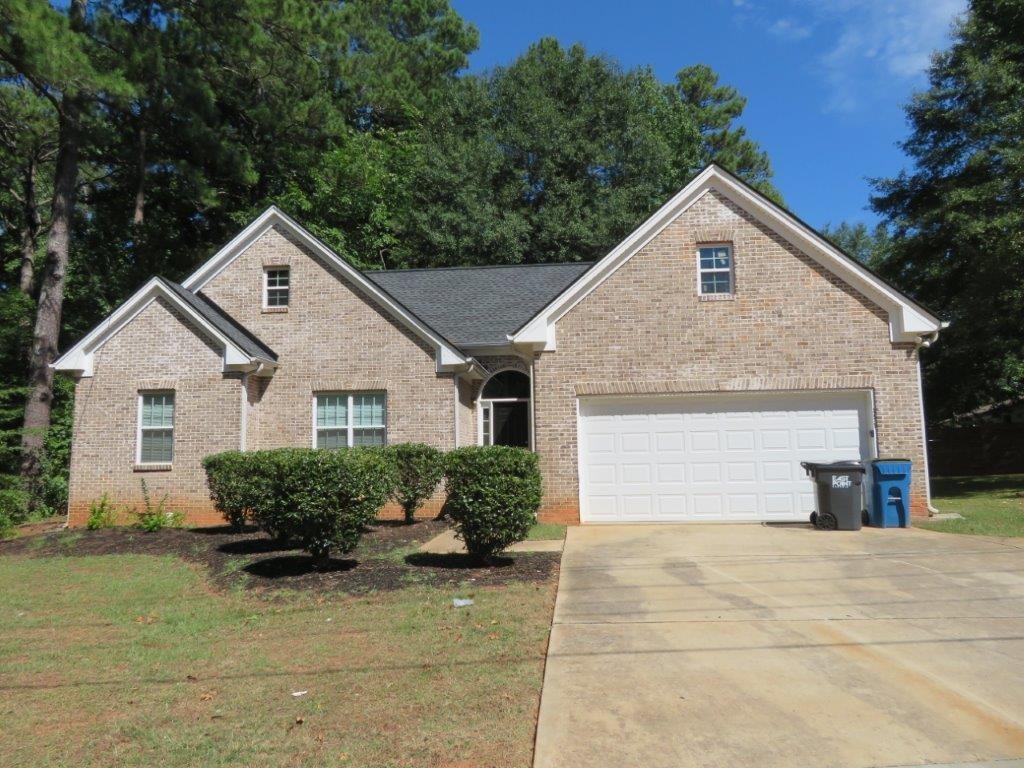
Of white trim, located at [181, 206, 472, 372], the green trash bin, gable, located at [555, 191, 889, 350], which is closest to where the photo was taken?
the green trash bin

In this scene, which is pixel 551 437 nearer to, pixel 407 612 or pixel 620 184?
pixel 407 612

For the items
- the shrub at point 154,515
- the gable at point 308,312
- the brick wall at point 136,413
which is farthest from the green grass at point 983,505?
the shrub at point 154,515

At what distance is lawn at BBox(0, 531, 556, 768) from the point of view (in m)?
4.07

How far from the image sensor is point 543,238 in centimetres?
3125

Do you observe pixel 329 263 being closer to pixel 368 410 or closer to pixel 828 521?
pixel 368 410

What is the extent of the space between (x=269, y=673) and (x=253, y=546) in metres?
6.05

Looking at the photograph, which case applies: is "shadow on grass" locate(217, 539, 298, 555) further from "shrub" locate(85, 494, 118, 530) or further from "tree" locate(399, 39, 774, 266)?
"tree" locate(399, 39, 774, 266)

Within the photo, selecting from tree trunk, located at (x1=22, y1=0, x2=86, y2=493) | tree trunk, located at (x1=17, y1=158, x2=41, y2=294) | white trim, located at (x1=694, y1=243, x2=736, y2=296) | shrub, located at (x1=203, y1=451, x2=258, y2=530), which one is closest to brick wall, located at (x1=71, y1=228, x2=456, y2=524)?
shrub, located at (x1=203, y1=451, x2=258, y2=530)

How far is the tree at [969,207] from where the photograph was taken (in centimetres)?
1911

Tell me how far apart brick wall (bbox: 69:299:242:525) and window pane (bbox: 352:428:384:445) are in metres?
2.43

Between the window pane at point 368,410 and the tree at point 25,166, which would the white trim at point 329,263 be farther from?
the tree at point 25,166

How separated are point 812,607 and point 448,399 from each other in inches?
377

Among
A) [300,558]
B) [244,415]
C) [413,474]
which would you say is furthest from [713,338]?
[244,415]

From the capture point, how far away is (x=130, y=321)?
15.2 m
